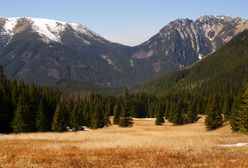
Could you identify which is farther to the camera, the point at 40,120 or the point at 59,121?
the point at 59,121

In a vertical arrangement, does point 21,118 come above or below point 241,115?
below

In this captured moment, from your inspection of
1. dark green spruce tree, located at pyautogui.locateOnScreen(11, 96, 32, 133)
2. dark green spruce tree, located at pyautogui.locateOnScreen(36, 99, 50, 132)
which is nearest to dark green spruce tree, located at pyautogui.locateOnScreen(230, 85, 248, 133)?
dark green spruce tree, located at pyautogui.locateOnScreen(36, 99, 50, 132)

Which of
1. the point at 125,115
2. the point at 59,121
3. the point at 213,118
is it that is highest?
the point at 125,115

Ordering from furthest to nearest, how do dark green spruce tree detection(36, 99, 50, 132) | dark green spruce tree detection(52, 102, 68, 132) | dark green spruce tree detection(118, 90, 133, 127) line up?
dark green spruce tree detection(118, 90, 133, 127), dark green spruce tree detection(52, 102, 68, 132), dark green spruce tree detection(36, 99, 50, 132)

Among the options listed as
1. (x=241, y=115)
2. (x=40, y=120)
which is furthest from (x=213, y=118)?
(x=40, y=120)

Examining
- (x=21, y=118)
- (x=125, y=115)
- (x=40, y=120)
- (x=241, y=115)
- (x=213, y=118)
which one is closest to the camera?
(x=241, y=115)

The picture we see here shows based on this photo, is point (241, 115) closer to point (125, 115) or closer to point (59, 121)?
point (59, 121)

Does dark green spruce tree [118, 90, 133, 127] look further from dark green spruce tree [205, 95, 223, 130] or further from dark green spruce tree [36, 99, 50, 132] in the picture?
dark green spruce tree [36, 99, 50, 132]

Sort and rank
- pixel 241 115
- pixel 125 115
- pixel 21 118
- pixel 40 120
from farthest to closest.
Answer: pixel 125 115 → pixel 40 120 → pixel 21 118 → pixel 241 115

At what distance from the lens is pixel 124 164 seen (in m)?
26.8

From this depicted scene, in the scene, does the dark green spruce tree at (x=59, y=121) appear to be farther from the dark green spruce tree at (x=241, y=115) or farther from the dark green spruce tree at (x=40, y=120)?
the dark green spruce tree at (x=241, y=115)

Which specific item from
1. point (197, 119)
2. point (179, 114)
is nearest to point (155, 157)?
point (179, 114)

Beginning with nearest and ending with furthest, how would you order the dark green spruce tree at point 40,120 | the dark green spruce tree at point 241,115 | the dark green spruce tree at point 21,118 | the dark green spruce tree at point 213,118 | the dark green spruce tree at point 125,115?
1. the dark green spruce tree at point 241,115
2. the dark green spruce tree at point 21,118
3. the dark green spruce tree at point 40,120
4. the dark green spruce tree at point 213,118
5. the dark green spruce tree at point 125,115

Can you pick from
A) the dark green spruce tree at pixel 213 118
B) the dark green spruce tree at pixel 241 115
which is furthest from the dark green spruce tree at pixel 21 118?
the dark green spruce tree at pixel 213 118
